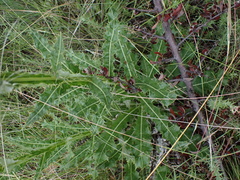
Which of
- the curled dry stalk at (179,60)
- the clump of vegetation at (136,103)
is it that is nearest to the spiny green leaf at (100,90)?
the clump of vegetation at (136,103)

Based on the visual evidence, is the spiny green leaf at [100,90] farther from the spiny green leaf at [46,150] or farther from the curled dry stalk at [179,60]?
the curled dry stalk at [179,60]

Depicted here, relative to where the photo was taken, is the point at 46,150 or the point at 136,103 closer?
the point at 46,150

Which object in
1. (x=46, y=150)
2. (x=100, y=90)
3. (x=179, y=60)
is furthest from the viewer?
(x=179, y=60)

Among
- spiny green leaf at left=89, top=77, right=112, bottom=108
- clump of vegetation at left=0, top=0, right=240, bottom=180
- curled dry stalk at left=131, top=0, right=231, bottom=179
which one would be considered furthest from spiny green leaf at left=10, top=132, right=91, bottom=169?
curled dry stalk at left=131, top=0, right=231, bottom=179

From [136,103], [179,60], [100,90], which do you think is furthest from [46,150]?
[179,60]

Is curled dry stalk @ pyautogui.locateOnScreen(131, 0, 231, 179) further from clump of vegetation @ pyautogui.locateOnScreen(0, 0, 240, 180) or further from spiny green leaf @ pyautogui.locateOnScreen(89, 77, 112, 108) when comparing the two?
spiny green leaf @ pyautogui.locateOnScreen(89, 77, 112, 108)

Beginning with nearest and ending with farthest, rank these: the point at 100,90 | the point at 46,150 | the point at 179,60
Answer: the point at 100,90, the point at 46,150, the point at 179,60

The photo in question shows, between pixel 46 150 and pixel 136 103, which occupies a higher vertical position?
pixel 136 103

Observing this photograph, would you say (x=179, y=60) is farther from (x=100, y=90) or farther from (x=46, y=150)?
(x=46, y=150)

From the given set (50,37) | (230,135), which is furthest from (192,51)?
(50,37)

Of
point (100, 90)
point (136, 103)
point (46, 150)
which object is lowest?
point (46, 150)

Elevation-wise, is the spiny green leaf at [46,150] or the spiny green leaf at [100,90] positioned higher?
the spiny green leaf at [100,90]

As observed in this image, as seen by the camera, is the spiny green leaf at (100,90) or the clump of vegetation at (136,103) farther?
the clump of vegetation at (136,103)

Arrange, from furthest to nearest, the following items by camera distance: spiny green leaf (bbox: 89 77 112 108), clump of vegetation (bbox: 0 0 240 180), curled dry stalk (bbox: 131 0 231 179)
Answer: curled dry stalk (bbox: 131 0 231 179)
clump of vegetation (bbox: 0 0 240 180)
spiny green leaf (bbox: 89 77 112 108)
